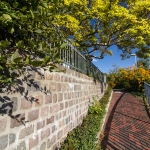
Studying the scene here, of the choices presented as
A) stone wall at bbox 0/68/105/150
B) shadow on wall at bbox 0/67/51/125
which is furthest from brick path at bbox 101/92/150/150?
shadow on wall at bbox 0/67/51/125

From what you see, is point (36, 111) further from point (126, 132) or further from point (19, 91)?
point (126, 132)

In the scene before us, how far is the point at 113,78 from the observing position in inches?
973

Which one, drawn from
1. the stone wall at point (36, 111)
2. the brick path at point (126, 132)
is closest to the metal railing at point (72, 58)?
the stone wall at point (36, 111)

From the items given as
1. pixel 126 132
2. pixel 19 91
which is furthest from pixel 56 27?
pixel 126 132

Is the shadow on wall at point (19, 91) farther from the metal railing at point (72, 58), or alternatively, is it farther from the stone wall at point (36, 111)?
the metal railing at point (72, 58)

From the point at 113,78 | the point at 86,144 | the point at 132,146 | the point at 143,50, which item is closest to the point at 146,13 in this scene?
the point at 143,50

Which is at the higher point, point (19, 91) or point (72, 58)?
point (72, 58)

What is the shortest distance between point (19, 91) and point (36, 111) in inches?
22.4

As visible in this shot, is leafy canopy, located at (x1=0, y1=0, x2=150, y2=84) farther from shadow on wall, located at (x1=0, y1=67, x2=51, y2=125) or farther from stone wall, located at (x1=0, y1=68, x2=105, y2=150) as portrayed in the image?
stone wall, located at (x1=0, y1=68, x2=105, y2=150)

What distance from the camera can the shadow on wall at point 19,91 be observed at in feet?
6.35

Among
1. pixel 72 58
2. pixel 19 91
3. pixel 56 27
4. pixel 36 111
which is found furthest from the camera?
pixel 72 58

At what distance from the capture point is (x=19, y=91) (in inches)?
87.4

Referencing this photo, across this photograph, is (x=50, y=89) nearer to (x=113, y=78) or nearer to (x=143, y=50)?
(x=143, y=50)

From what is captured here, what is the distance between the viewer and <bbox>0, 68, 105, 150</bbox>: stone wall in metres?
1.99
